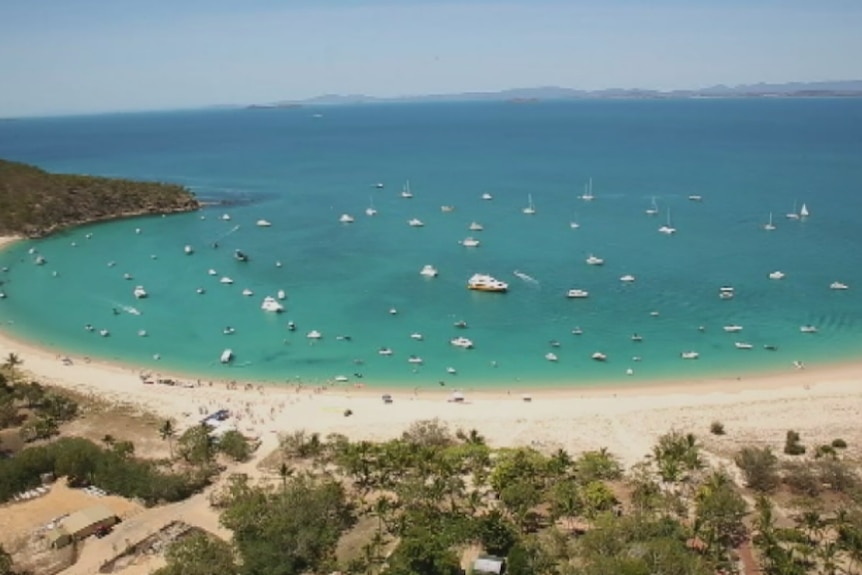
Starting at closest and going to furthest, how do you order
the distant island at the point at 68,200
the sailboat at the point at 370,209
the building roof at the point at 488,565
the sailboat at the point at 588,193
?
the building roof at the point at 488,565
the distant island at the point at 68,200
the sailboat at the point at 370,209
the sailboat at the point at 588,193

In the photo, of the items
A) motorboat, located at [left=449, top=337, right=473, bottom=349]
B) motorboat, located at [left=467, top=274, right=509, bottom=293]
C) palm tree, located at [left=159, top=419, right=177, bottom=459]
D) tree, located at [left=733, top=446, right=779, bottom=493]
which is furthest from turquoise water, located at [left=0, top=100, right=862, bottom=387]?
tree, located at [left=733, top=446, right=779, bottom=493]

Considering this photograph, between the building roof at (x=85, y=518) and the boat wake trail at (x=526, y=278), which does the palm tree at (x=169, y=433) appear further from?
the boat wake trail at (x=526, y=278)

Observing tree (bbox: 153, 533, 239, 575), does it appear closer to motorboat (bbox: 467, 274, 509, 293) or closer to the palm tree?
the palm tree

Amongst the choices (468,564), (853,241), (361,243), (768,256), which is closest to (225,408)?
(468,564)

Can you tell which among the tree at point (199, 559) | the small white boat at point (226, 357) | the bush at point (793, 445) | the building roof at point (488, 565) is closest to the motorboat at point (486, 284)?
the small white boat at point (226, 357)

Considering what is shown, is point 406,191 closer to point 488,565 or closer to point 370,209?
point 370,209

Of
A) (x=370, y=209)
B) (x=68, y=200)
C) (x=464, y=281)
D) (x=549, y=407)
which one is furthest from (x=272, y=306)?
(x=68, y=200)
